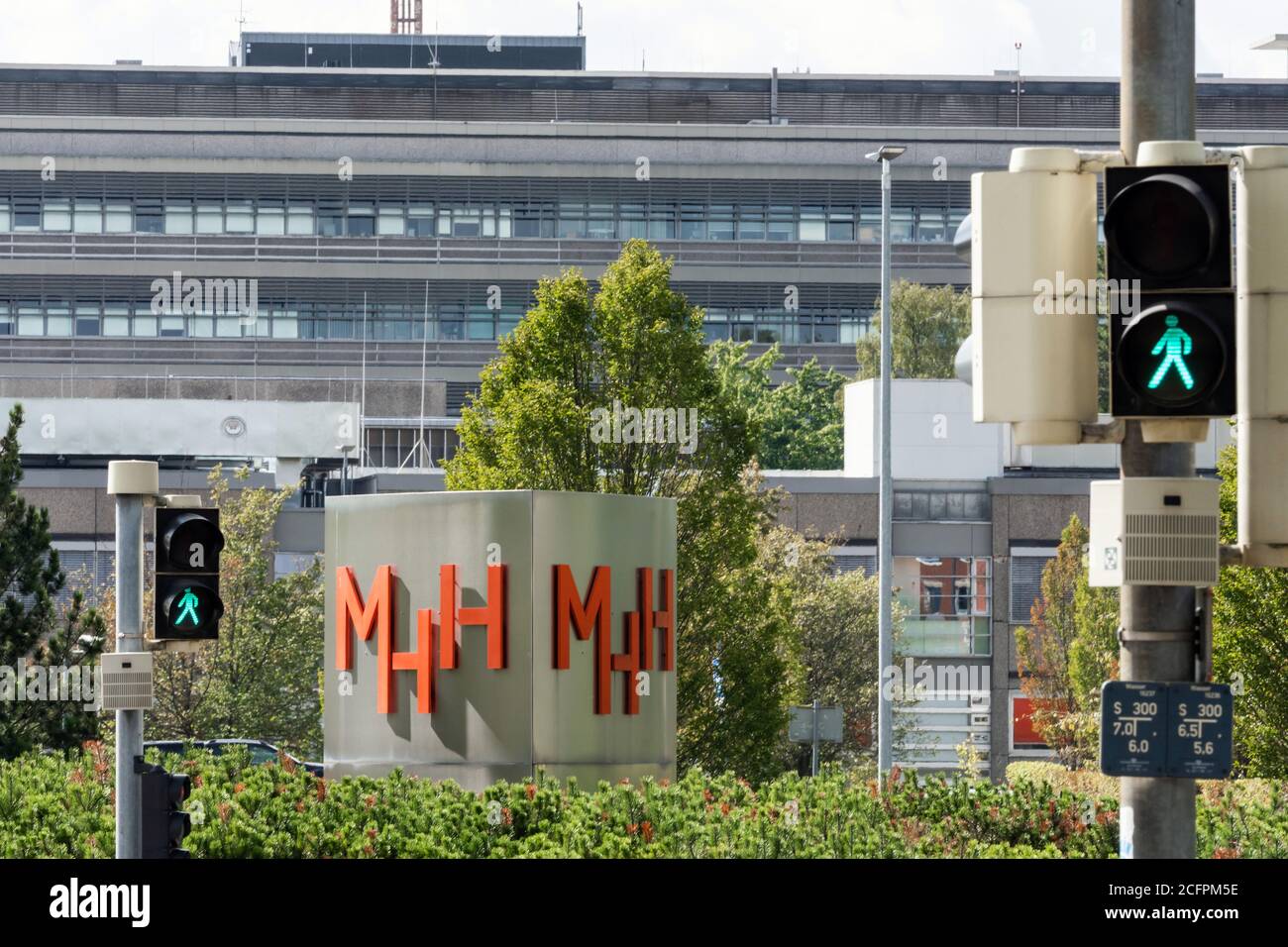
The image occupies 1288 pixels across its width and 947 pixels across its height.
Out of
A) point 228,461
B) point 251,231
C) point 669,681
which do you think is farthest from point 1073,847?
point 251,231

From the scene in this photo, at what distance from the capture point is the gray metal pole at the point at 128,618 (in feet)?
40.2

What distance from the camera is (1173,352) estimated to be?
Answer: 5824mm

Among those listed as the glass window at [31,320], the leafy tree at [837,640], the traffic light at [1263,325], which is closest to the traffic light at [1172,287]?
the traffic light at [1263,325]

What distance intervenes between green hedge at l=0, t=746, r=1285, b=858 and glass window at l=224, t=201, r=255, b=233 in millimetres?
75683

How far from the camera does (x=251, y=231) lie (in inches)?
3450

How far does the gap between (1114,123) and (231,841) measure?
95.2 metres

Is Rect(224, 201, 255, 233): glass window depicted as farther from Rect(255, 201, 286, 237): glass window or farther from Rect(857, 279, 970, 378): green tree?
Rect(857, 279, 970, 378): green tree

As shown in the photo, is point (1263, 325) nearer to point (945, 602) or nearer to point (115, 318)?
point (945, 602)

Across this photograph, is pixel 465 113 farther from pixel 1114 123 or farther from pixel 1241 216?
pixel 1241 216

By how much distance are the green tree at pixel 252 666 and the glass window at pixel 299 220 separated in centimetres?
4800

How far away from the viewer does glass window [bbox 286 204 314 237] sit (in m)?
87.8

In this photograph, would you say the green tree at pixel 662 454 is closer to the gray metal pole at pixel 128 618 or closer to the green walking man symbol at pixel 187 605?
the gray metal pole at pixel 128 618

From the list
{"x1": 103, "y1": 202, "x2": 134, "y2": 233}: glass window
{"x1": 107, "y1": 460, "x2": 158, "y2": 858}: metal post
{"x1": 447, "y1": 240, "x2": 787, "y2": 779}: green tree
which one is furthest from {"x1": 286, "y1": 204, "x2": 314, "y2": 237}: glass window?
{"x1": 107, "y1": 460, "x2": 158, "y2": 858}: metal post

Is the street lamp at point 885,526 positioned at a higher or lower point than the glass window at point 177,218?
lower
